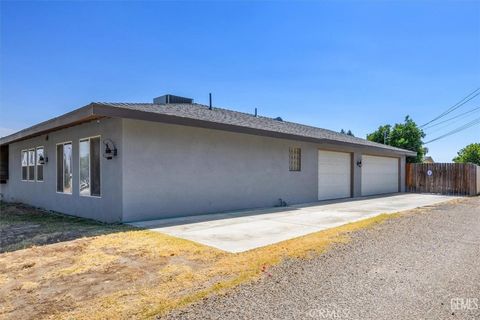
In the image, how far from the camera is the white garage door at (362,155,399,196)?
58.6 feet

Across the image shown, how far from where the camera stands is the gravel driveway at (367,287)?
3.09 m

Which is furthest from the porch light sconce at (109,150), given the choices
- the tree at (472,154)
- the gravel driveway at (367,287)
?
the tree at (472,154)

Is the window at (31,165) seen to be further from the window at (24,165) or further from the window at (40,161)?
the window at (40,161)

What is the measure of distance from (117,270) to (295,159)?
10004 millimetres

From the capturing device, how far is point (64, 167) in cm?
1051

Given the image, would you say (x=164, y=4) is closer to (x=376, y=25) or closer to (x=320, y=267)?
(x=376, y=25)

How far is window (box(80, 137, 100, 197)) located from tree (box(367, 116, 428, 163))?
2518 cm

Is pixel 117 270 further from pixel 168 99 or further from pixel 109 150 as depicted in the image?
pixel 168 99

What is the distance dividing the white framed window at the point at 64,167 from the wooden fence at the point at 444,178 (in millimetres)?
20058

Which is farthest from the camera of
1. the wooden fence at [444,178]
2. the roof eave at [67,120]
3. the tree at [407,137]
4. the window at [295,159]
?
the tree at [407,137]

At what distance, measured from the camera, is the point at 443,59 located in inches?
659

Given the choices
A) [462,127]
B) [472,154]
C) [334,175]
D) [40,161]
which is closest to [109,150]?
[40,161]

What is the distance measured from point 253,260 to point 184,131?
5.45 m

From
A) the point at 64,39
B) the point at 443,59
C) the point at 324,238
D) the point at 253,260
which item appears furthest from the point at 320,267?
the point at 443,59
